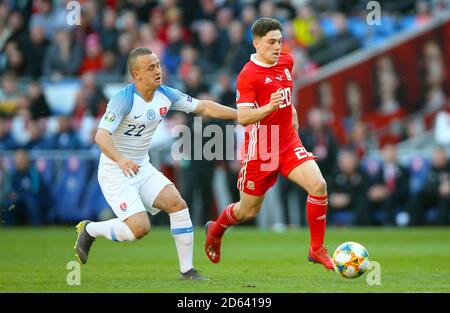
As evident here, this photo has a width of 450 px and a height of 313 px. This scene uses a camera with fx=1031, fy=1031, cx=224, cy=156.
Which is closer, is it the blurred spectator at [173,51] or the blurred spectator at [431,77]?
the blurred spectator at [431,77]

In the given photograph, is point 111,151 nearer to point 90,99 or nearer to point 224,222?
point 224,222

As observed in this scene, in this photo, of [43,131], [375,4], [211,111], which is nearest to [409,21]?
[375,4]

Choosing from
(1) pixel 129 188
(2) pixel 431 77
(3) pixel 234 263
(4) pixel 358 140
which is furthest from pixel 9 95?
(1) pixel 129 188

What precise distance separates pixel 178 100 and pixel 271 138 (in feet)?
3.76

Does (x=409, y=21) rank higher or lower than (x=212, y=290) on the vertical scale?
higher

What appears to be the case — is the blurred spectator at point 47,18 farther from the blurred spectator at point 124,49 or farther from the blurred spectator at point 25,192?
the blurred spectator at point 25,192

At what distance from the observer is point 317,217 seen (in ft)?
37.1

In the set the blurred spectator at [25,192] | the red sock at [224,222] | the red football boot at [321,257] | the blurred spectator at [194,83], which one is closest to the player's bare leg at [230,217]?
the red sock at [224,222]

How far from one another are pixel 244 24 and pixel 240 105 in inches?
469

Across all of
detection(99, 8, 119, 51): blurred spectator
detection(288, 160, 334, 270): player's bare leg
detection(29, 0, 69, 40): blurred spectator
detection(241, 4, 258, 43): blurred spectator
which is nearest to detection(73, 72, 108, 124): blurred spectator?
detection(99, 8, 119, 51): blurred spectator

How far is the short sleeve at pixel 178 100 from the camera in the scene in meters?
11.2

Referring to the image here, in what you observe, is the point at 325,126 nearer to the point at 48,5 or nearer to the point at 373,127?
the point at 373,127

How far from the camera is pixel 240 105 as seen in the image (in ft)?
37.0

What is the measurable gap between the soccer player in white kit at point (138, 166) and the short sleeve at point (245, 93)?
20 cm
